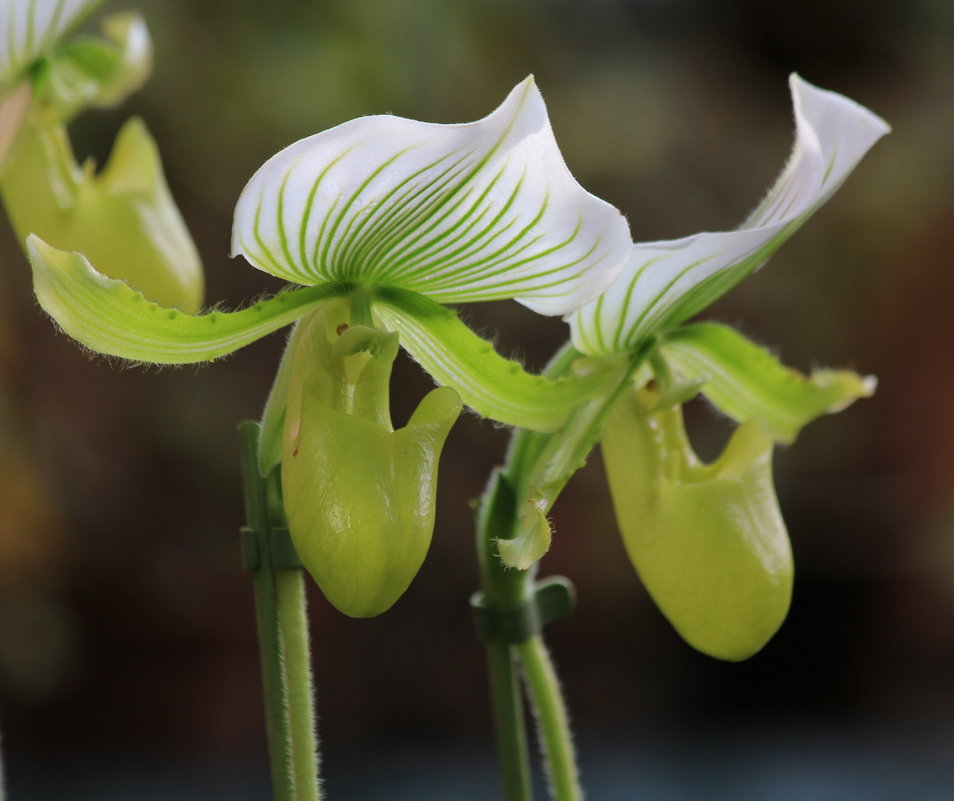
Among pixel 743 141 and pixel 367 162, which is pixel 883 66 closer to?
pixel 743 141

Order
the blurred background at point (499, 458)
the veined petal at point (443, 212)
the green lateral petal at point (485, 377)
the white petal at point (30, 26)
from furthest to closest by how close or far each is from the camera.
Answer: the blurred background at point (499, 458)
the white petal at point (30, 26)
the green lateral petal at point (485, 377)
the veined petal at point (443, 212)

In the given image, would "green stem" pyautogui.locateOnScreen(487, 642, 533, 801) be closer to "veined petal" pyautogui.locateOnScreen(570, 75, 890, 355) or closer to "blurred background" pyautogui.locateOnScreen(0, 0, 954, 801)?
"veined petal" pyautogui.locateOnScreen(570, 75, 890, 355)

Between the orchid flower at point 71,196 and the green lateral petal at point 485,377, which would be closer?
the green lateral petal at point 485,377

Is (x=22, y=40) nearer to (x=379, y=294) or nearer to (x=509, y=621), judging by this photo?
(x=379, y=294)

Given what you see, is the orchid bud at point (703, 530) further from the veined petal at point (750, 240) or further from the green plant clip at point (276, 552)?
the green plant clip at point (276, 552)

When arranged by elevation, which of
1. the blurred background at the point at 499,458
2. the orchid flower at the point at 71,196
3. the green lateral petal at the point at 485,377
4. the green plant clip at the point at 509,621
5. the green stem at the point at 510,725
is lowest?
the green stem at the point at 510,725

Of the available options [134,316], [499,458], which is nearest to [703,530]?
[134,316]

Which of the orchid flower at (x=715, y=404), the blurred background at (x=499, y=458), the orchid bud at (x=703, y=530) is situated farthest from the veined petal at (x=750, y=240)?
the blurred background at (x=499, y=458)

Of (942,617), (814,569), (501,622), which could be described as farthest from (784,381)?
(942,617)
